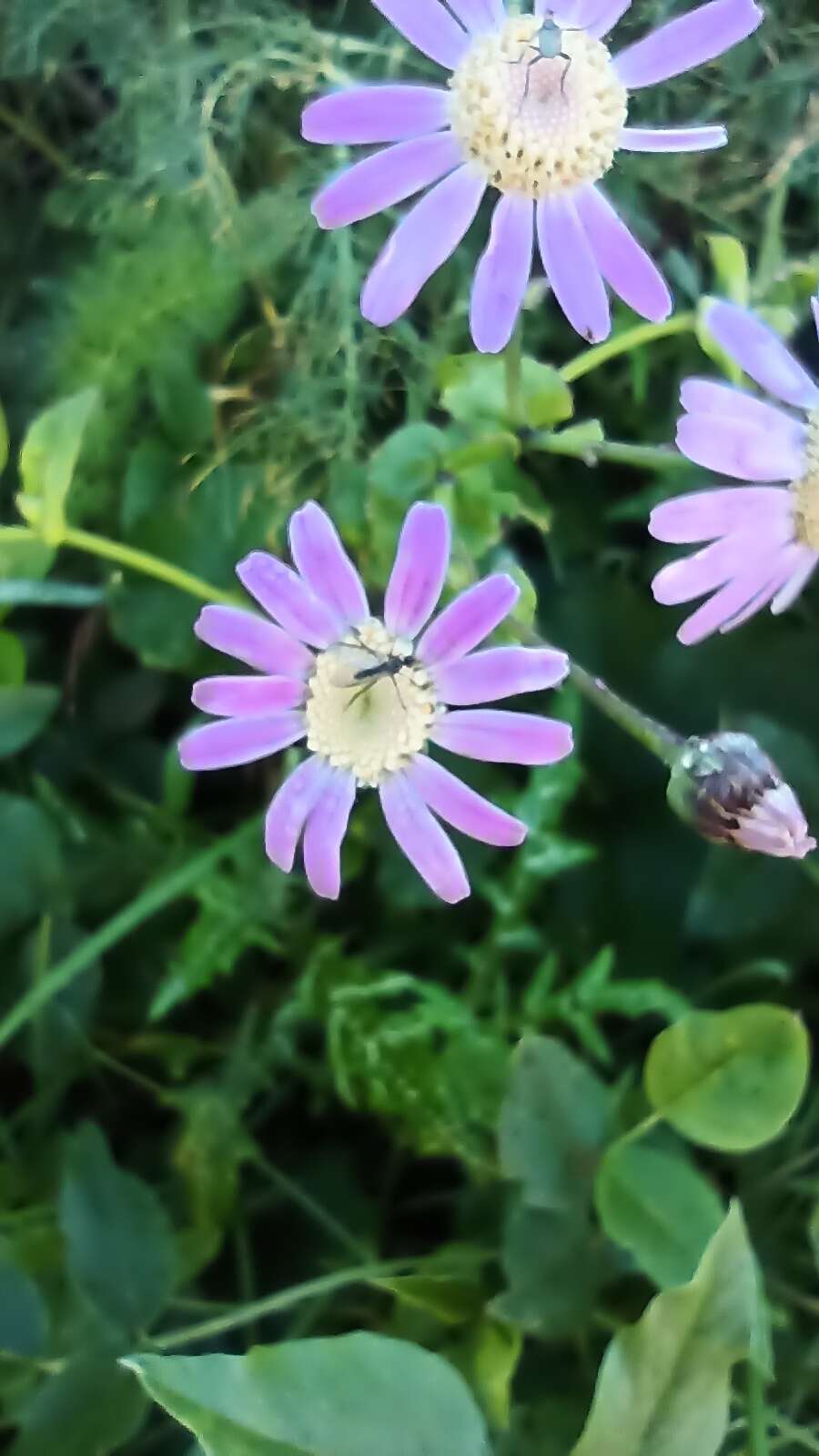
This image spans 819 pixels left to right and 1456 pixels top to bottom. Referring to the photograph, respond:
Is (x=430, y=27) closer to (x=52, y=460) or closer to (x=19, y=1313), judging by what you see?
(x=52, y=460)

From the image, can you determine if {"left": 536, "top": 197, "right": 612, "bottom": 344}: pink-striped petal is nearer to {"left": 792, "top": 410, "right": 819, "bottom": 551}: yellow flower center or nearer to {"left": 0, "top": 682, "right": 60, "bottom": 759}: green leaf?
{"left": 792, "top": 410, "right": 819, "bottom": 551}: yellow flower center

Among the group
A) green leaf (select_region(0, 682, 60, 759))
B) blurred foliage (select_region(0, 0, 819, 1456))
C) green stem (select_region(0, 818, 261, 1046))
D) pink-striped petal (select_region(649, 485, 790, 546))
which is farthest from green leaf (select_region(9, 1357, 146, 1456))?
pink-striped petal (select_region(649, 485, 790, 546))

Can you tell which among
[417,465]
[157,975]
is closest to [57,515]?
[417,465]

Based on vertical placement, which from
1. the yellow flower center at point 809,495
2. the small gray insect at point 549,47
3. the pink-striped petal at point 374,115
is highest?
the small gray insect at point 549,47

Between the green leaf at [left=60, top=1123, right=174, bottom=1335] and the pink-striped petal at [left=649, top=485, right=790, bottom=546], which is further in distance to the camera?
the green leaf at [left=60, top=1123, right=174, bottom=1335]

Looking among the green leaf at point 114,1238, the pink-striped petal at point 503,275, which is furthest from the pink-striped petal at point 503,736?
the green leaf at point 114,1238

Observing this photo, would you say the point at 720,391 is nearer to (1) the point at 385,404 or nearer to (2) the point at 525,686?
(2) the point at 525,686

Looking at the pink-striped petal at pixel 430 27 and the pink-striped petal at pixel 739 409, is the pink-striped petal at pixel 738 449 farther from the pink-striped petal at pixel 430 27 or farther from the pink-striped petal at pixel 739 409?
the pink-striped petal at pixel 430 27

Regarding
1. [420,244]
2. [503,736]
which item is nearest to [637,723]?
[503,736]
